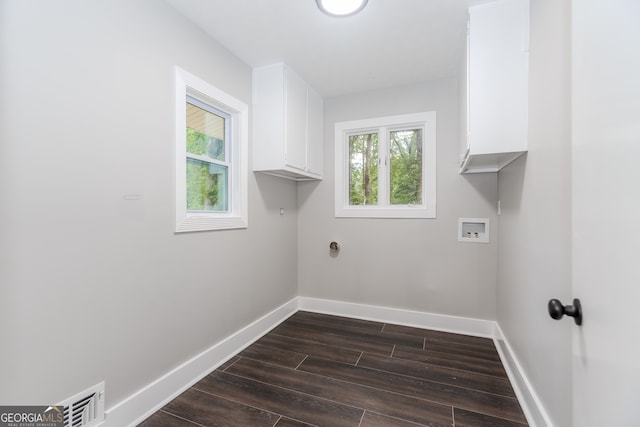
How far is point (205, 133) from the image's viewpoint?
2.26 metres

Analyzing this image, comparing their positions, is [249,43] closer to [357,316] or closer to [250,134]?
[250,134]

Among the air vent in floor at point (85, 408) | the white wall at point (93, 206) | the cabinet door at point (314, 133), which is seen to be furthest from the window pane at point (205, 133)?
the air vent in floor at point (85, 408)

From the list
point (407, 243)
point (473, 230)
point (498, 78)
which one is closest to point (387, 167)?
point (407, 243)

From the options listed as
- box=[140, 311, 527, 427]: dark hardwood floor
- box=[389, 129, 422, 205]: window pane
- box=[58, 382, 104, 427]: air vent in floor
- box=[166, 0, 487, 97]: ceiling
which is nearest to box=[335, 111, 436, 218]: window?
box=[389, 129, 422, 205]: window pane

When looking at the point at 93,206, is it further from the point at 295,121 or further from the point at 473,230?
the point at 473,230

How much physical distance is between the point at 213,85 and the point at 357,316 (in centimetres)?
269

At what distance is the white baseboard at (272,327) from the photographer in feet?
5.16

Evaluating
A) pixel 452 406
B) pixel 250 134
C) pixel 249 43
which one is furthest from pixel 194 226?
pixel 452 406

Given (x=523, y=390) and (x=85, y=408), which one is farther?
(x=523, y=390)

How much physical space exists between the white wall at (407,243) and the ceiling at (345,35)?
37cm

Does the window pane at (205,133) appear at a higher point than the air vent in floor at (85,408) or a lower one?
higher

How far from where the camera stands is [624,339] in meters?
0.62

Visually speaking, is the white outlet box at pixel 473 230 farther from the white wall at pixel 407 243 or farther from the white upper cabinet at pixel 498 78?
the white upper cabinet at pixel 498 78

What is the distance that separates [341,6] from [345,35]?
0.33 metres
